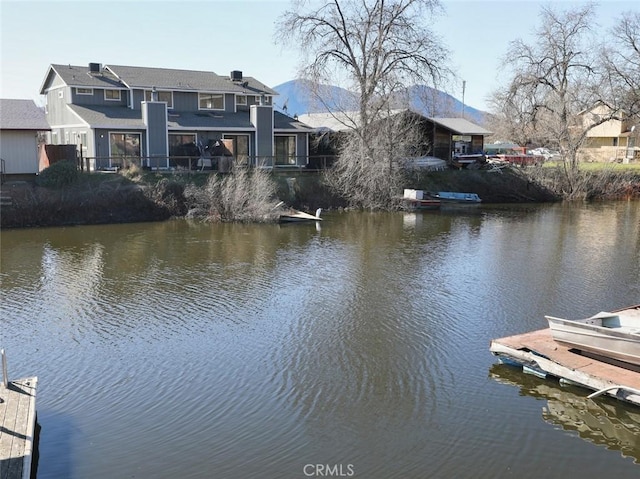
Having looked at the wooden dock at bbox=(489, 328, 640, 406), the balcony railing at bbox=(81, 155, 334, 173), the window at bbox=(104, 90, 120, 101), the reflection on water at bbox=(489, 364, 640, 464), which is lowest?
the reflection on water at bbox=(489, 364, 640, 464)

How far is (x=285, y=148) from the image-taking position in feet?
147

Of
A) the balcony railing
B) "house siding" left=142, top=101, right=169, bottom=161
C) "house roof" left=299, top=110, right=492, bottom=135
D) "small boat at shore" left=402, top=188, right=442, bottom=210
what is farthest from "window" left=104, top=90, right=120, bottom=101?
"small boat at shore" left=402, top=188, right=442, bottom=210

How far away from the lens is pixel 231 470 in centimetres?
997

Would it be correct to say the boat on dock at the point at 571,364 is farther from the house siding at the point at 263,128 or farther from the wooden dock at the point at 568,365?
the house siding at the point at 263,128

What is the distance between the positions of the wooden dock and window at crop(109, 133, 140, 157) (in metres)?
29.8

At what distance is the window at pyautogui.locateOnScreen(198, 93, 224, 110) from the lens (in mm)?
43375

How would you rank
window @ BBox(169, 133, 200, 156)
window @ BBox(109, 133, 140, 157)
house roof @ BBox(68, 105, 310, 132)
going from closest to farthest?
house roof @ BBox(68, 105, 310, 132) < window @ BBox(109, 133, 140, 157) < window @ BBox(169, 133, 200, 156)

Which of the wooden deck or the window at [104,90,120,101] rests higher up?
the window at [104,90,120,101]

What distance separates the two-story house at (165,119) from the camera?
3809 cm

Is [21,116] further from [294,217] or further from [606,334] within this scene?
[606,334]

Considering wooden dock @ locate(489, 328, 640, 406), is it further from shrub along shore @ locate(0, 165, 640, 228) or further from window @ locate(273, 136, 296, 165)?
window @ locate(273, 136, 296, 165)

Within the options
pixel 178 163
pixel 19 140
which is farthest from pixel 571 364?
pixel 19 140

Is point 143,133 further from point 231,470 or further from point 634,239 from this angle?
point 231,470

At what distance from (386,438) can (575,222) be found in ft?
93.9
